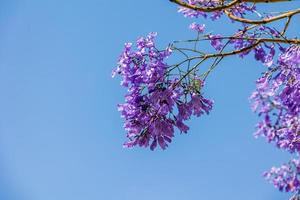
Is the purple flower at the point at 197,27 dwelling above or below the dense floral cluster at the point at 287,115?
above

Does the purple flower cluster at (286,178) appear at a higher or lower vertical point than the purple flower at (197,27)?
lower

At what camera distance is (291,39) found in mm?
3955

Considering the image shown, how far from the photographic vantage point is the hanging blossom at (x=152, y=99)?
4.45 meters

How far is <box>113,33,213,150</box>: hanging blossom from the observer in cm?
445

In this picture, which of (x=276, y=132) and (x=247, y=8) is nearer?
(x=276, y=132)

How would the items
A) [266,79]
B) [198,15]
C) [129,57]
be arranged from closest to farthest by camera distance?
[266,79] → [129,57] → [198,15]

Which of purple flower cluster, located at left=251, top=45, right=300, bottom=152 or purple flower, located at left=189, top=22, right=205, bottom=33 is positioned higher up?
purple flower, located at left=189, top=22, right=205, bottom=33

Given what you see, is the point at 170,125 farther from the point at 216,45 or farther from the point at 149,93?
the point at 216,45

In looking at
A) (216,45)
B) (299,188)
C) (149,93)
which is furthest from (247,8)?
(299,188)

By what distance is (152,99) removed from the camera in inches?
176

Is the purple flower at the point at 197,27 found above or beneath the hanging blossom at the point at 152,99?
above

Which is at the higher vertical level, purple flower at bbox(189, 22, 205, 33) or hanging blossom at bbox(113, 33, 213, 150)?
purple flower at bbox(189, 22, 205, 33)

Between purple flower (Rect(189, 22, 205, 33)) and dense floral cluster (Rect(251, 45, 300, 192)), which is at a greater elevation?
purple flower (Rect(189, 22, 205, 33))

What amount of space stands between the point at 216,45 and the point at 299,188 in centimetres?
149
